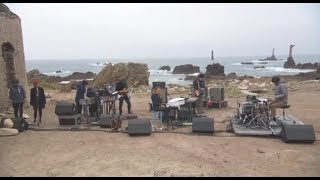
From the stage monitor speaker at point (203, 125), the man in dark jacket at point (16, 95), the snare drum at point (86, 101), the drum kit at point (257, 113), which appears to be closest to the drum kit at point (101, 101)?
the snare drum at point (86, 101)

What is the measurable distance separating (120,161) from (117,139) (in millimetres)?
2211

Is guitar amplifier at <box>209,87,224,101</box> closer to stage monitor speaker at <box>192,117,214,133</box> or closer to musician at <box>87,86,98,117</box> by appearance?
stage monitor speaker at <box>192,117,214,133</box>

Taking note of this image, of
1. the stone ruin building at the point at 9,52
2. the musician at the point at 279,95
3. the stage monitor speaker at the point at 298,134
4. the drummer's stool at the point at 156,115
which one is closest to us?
the stage monitor speaker at the point at 298,134

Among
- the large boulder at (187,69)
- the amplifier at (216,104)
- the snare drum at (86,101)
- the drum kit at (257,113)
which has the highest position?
the snare drum at (86,101)

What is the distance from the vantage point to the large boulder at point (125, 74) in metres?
31.3

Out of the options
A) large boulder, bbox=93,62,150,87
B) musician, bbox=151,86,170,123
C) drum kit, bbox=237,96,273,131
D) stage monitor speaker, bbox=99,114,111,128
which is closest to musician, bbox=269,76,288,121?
drum kit, bbox=237,96,273,131

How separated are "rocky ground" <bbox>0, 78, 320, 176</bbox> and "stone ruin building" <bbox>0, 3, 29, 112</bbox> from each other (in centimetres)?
430

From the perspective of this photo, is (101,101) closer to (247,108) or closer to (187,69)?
(247,108)

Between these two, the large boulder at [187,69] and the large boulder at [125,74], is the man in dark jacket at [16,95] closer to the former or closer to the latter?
the large boulder at [125,74]

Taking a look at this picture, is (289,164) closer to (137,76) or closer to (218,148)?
(218,148)

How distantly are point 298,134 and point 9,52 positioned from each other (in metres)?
12.0

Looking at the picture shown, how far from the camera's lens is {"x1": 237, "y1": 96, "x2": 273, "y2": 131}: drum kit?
443 inches

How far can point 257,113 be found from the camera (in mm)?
11320

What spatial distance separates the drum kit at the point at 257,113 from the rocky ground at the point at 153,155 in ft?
2.81
